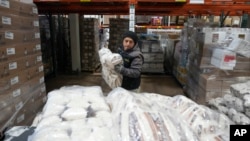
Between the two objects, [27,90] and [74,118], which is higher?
[74,118]

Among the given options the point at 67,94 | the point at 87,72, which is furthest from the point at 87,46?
the point at 67,94

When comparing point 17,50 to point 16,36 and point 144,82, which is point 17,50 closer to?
point 16,36

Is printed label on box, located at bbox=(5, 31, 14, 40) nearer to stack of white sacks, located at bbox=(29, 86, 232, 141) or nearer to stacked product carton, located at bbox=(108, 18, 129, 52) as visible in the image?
stack of white sacks, located at bbox=(29, 86, 232, 141)

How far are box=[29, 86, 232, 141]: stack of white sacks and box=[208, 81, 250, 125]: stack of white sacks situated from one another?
291 mm

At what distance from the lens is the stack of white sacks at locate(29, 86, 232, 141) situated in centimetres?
86

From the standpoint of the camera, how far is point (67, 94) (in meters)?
1.23

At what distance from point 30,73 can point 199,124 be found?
224 centimetres

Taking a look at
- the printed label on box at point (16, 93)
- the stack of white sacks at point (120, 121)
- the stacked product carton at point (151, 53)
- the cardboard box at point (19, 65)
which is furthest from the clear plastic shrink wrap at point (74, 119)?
the stacked product carton at point (151, 53)

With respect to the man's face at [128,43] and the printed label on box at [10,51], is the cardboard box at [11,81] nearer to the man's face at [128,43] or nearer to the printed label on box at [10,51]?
the printed label on box at [10,51]

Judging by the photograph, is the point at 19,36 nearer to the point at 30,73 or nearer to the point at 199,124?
the point at 30,73

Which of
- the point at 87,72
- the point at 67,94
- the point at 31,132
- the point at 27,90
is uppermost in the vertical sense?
the point at 67,94

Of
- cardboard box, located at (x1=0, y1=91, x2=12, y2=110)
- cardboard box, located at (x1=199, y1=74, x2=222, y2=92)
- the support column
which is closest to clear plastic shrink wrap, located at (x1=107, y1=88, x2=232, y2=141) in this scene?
cardboard box, located at (x1=0, y1=91, x2=12, y2=110)

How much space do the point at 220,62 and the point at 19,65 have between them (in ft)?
9.63

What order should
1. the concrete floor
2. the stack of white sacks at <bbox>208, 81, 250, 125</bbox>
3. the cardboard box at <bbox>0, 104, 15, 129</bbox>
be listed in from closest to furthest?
the stack of white sacks at <bbox>208, 81, 250, 125</bbox>
the cardboard box at <bbox>0, 104, 15, 129</bbox>
the concrete floor
